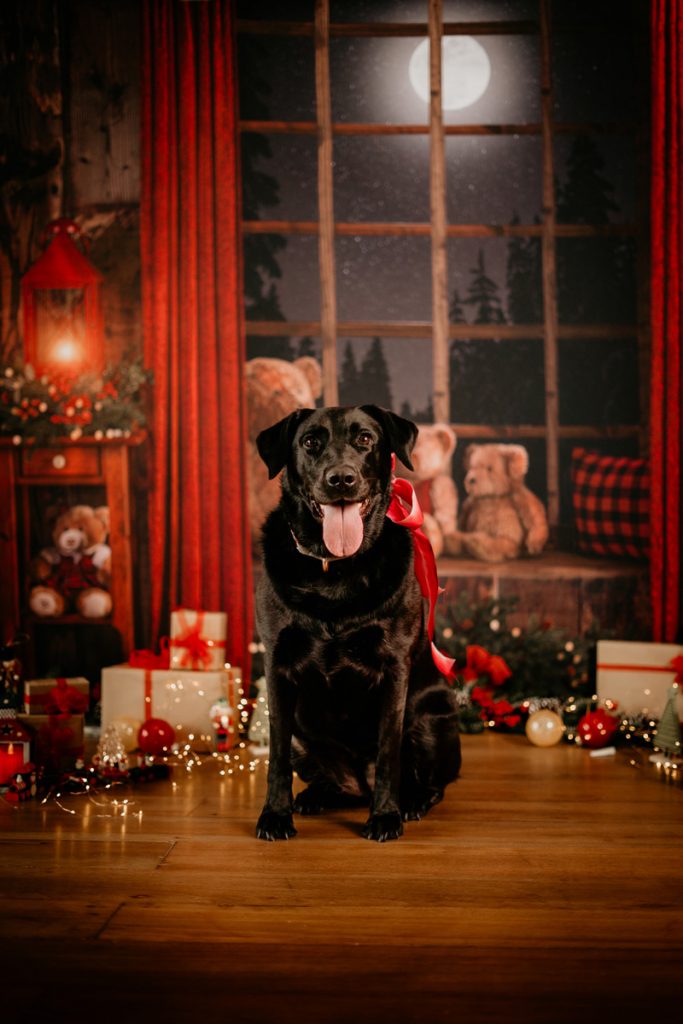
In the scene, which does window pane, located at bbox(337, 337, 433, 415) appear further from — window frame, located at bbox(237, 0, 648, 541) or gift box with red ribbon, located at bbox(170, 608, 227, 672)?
gift box with red ribbon, located at bbox(170, 608, 227, 672)

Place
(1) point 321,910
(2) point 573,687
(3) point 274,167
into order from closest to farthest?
1. (1) point 321,910
2. (2) point 573,687
3. (3) point 274,167

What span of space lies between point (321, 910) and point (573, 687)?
96.9 inches

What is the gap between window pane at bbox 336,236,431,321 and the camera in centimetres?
430

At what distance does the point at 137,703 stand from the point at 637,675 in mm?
1943

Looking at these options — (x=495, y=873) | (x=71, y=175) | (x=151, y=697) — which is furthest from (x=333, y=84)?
(x=495, y=873)

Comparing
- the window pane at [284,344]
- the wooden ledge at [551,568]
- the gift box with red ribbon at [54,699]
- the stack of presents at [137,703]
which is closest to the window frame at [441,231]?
the window pane at [284,344]

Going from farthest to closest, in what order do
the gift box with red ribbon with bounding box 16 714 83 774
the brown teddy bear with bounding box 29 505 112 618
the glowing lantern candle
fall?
the brown teddy bear with bounding box 29 505 112 618
the gift box with red ribbon with bounding box 16 714 83 774
the glowing lantern candle

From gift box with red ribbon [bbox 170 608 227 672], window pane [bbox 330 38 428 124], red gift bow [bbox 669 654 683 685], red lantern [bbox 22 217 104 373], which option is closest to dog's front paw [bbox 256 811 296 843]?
gift box with red ribbon [bbox 170 608 227 672]

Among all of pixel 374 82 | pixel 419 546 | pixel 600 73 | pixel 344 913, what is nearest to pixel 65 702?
pixel 419 546

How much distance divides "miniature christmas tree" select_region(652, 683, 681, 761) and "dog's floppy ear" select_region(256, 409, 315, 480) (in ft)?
5.68

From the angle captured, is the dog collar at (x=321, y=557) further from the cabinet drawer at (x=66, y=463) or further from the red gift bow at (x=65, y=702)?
the cabinet drawer at (x=66, y=463)

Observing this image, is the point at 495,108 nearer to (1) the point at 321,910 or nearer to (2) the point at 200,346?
(2) the point at 200,346

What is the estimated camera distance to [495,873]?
6.69 ft

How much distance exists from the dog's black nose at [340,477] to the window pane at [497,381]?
2180 mm
